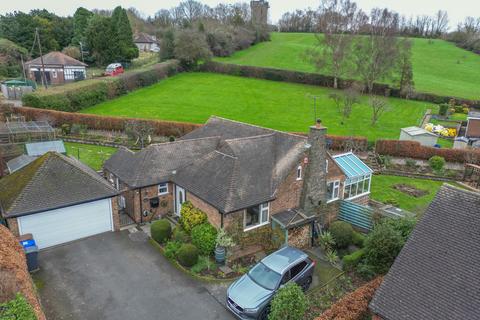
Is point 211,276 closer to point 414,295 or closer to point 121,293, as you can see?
point 121,293

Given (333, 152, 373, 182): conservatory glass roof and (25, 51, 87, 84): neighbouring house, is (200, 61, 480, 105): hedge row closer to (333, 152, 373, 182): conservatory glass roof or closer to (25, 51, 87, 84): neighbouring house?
(25, 51, 87, 84): neighbouring house

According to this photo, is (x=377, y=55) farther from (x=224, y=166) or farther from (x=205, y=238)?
(x=205, y=238)

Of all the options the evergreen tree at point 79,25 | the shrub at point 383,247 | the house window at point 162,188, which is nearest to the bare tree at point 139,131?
the house window at point 162,188

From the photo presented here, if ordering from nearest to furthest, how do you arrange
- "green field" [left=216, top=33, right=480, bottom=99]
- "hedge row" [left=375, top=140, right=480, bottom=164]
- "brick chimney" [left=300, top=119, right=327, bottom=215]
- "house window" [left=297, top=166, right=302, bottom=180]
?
"brick chimney" [left=300, top=119, right=327, bottom=215] → "house window" [left=297, top=166, right=302, bottom=180] → "hedge row" [left=375, top=140, right=480, bottom=164] → "green field" [left=216, top=33, right=480, bottom=99]

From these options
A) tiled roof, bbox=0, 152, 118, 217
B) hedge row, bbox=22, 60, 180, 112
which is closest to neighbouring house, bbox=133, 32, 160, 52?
hedge row, bbox=22, 60, 180, 112

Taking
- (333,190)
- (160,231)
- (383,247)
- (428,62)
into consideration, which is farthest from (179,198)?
(428,62)
